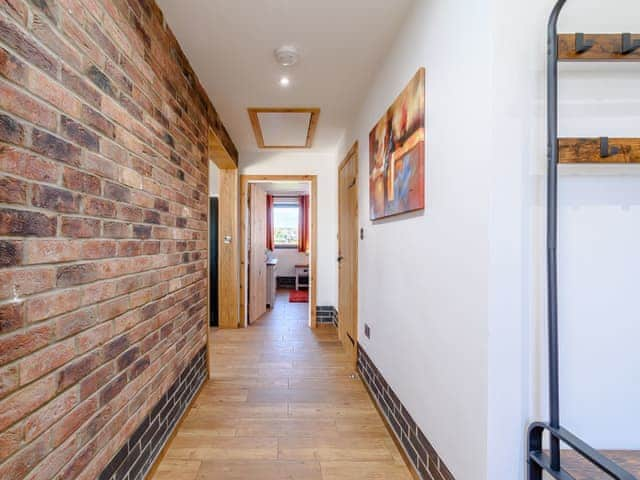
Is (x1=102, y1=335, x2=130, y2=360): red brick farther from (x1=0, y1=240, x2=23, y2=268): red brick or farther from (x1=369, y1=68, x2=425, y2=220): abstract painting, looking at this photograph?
(x1=369, y1=68, x2=425, y2=220): abstract painting

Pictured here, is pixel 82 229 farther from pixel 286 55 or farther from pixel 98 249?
pixel 286 55

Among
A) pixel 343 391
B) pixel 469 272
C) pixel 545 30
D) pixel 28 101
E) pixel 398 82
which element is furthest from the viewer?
pixel 343 391

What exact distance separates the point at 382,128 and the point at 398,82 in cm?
29

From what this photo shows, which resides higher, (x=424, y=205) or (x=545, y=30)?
(x=545, y=30)

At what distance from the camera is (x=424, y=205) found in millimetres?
1461

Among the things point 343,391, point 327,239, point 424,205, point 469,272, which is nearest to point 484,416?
point 469,272

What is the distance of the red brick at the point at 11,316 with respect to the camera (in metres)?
0.76

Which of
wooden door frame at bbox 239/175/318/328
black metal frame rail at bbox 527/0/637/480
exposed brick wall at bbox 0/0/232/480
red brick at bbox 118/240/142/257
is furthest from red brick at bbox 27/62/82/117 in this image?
wooden door frame at bbox 239/175/318/328

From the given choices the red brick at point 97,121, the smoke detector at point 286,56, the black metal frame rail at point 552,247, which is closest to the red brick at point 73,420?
the red brick at point 97,121

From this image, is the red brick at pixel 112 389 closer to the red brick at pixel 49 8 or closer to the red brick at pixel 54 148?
the red brick at pixel 54 148

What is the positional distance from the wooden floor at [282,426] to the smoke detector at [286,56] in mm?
2274

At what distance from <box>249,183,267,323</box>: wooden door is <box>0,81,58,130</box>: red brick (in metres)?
3.43

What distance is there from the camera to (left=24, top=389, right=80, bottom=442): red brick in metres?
0.84

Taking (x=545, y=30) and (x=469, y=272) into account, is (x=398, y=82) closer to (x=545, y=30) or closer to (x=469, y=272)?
(x=545, y=30)
